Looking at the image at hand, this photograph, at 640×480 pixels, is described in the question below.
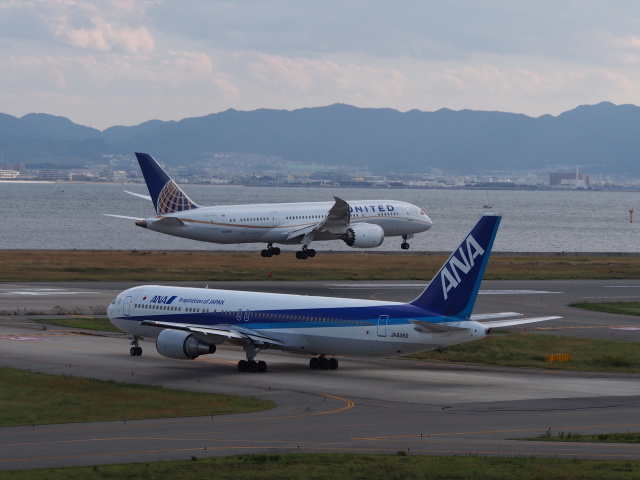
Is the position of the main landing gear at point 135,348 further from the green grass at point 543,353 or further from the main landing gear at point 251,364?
the green grass at point 543,353

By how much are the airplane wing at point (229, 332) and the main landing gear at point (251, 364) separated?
394mm

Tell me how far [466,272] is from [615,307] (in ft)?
114

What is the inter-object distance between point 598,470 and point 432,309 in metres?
17.2

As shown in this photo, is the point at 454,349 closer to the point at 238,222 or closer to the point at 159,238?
the point at 238,222

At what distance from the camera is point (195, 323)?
47.8 metres

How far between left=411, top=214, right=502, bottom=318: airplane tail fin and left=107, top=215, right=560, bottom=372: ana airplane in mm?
39

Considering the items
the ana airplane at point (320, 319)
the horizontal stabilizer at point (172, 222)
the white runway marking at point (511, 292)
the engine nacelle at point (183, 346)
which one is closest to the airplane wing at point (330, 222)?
the horizontal stabilizer at point (172, 222)

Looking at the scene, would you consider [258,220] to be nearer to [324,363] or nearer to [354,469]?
[324,363]

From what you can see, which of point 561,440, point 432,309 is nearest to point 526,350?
point 432,309

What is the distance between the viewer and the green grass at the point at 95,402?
3416 cm

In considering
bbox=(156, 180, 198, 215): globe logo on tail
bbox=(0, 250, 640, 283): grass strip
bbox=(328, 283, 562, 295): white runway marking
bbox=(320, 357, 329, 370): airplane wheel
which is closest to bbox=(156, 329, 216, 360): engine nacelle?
bbox=(320, 357, 329, 370): airplane wheel

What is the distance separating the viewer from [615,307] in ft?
237

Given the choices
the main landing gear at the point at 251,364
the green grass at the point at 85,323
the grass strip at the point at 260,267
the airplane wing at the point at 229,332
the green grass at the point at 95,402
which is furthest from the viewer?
the grass strip at the point at 260,267

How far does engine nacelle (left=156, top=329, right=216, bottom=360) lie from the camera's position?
146 feet
